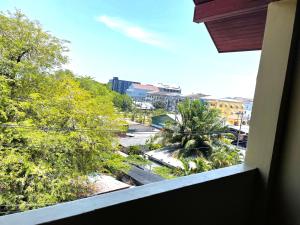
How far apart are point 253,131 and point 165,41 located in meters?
9.79

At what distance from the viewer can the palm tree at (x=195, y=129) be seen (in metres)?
7.24

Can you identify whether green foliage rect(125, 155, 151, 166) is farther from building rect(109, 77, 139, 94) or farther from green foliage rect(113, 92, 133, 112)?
building rect(109, 77, 139, 94)

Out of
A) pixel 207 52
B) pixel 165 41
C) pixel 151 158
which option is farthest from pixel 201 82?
pixel 151 158

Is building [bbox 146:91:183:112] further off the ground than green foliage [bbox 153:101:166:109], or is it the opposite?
building [bbox 146:91:183:112]

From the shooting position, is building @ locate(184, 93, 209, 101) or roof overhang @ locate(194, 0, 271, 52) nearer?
roof overhang @ locate(194, 0, 271, 52)

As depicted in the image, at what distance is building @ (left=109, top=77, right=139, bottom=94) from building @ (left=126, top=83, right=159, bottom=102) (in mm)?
192

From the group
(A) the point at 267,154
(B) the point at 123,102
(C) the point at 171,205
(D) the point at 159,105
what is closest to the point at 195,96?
(D) the point at 159,105

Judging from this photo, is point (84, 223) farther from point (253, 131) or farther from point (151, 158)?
point (151, 158)

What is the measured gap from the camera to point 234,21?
1.34 m

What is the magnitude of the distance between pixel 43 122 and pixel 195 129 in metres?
4.16

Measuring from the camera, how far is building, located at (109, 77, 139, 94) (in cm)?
719

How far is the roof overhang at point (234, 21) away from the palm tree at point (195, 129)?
5587mm

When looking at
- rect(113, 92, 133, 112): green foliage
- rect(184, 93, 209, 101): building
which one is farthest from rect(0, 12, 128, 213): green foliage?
rect(184, 93, 209, 101): building

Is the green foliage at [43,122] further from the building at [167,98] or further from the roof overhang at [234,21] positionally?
the roof overhang at [234,21]
